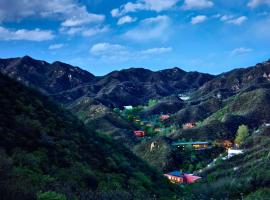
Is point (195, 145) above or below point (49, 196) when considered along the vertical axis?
above

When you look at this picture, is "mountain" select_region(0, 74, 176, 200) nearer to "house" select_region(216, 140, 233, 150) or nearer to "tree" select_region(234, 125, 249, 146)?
"house" select_region(216, 140, 233, 150)

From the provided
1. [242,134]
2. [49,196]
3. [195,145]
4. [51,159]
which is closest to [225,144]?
[242,134]

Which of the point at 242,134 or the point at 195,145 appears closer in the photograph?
the point at 195,145

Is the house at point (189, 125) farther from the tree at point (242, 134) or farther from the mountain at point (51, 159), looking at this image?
the mountain at point (51, 159)

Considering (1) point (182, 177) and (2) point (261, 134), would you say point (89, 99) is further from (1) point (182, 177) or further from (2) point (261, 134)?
(1) point (182, 177)

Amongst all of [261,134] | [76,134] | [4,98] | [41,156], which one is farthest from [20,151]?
[261,134]

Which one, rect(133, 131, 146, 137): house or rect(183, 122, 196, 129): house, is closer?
rect(133, 131, 146, 137): house

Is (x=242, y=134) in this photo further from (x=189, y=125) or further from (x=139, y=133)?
(x=189, y=125)

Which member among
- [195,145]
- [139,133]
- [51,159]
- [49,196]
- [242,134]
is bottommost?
[49,196]

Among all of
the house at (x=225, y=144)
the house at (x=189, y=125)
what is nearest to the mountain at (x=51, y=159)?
the house at (x=225, y=144)

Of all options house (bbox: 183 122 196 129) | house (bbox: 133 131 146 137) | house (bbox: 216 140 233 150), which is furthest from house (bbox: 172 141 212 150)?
house (bbox: 183 122 196 129)
